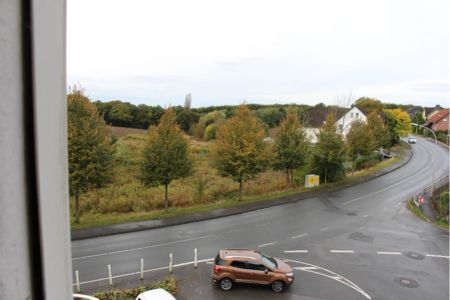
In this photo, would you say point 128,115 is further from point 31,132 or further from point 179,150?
point 31,132

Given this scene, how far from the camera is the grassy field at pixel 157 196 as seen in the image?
21672 millimetres

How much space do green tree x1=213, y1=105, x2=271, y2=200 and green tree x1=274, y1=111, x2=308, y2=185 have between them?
365cm

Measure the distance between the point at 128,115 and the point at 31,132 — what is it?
5906cm

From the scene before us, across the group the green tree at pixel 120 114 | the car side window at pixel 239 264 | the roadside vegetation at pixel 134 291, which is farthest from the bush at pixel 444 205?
the green tree at pixel 120 114

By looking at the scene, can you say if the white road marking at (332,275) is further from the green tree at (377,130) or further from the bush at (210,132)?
the bush at (210,132)

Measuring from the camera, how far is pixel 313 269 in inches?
563

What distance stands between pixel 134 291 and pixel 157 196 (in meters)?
14.2

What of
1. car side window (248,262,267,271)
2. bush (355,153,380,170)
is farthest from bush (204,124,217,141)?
car side window (248,262,267,271)

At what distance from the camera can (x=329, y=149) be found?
30.8 m

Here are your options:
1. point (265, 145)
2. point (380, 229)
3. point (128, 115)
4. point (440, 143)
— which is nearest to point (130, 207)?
point (265, 145)

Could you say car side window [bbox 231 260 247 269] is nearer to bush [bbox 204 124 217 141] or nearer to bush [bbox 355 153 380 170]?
bush [bbox 355 153 380 170]

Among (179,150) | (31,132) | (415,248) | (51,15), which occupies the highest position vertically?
(51,15)

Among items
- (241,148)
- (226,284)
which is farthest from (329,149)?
(226,284)

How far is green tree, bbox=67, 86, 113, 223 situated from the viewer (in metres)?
17.9
